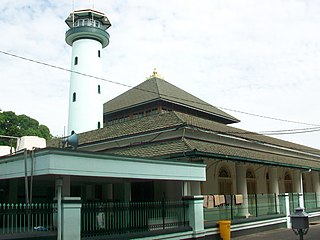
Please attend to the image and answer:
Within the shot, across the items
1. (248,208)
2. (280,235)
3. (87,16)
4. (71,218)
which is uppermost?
(87,16)

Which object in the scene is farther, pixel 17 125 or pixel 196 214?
pixel 17 125

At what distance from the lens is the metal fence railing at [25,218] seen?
1048 cm

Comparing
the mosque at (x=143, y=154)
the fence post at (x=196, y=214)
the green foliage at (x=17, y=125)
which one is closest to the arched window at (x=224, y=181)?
the mosque at (x=143, y=154)

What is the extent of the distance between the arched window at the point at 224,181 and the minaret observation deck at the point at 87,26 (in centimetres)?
1860

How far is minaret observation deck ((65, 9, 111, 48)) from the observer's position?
3472cm

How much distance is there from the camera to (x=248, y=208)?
20.1 m

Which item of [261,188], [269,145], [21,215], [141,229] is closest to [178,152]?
[141,229]

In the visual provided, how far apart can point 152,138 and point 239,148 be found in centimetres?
512

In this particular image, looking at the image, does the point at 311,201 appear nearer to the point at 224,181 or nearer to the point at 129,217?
the point at 224,181

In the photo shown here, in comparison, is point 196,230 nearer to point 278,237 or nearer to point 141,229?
point 141,229

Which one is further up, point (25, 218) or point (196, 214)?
point (25, 218)

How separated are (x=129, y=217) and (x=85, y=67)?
2248 cm

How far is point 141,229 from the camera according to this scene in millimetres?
13680

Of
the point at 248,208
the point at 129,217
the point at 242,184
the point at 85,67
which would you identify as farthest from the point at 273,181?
the point at 85,67
